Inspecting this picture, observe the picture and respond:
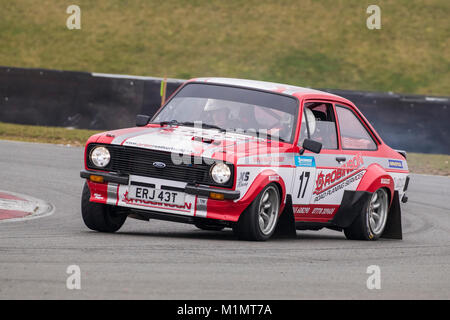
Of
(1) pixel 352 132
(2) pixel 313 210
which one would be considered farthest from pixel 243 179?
(1) pixel 352 132

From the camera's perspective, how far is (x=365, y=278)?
6777 millimetres

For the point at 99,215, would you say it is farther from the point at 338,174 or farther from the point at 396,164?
the point at 396,164

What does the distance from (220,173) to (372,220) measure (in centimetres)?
261

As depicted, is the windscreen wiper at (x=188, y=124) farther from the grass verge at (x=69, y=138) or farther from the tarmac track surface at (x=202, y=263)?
the grass verge at (x=69, y=138)

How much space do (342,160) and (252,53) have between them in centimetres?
2330

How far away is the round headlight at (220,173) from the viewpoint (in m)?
7.95

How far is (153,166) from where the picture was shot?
319 inches

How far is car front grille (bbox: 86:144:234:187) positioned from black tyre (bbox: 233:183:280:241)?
0.38 meters

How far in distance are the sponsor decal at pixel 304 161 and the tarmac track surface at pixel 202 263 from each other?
0.77m
